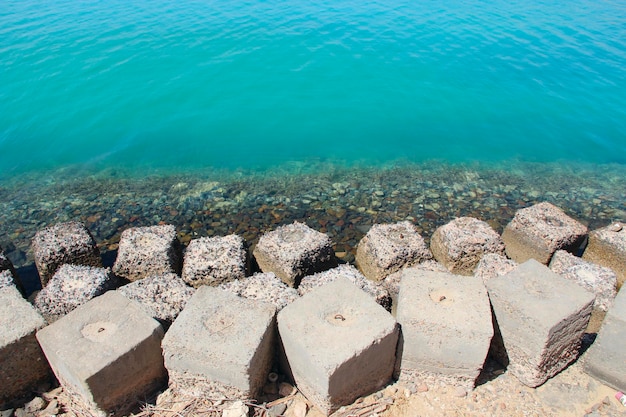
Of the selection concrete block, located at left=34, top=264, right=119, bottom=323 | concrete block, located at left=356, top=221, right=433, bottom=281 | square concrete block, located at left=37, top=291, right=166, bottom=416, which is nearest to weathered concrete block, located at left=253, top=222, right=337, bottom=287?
concrete block, located at left=356, top=221, right=433, bottom=281

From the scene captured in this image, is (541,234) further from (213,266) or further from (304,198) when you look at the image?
(304,198)

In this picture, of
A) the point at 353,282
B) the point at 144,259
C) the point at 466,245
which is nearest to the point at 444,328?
the point at 353,282

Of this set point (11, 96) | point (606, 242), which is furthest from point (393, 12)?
point (606, 242)

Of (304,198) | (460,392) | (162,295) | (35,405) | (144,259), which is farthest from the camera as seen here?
(304,198)

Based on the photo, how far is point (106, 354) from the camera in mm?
Result: 3855

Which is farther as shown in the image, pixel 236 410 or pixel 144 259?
pixel 144 259

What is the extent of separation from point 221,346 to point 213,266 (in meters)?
1.86

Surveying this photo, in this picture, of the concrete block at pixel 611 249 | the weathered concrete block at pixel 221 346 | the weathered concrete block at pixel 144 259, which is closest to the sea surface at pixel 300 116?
the weathered concrete block at pixel 144 259

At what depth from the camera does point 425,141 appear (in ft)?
41.7

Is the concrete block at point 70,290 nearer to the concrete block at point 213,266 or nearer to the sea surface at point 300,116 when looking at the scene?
the concrete block at point 213,266

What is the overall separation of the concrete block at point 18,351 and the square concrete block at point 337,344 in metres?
2.28

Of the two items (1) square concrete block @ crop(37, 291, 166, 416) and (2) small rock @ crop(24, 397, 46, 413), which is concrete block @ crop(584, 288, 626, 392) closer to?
(1) square concrete block @ crop(37, 291, 166, 416)

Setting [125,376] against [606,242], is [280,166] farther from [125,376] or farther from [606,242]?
[125,376]

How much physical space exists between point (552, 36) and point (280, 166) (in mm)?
14557
